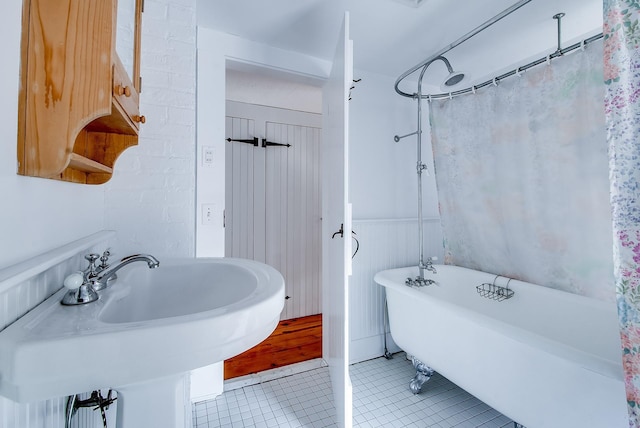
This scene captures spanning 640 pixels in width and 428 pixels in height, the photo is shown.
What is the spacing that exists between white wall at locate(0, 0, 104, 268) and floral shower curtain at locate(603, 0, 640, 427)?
145 cm

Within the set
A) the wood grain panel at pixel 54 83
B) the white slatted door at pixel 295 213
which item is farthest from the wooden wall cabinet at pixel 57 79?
the white slatted door at pixel 295 213

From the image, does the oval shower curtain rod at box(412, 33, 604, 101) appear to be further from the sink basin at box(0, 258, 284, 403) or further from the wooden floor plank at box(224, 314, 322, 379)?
the wooden floor plank at box(224, 314, 322, 379)

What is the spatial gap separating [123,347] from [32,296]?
309 millimetres

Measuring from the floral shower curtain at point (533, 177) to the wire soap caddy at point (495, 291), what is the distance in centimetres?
12

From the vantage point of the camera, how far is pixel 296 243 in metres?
2.80

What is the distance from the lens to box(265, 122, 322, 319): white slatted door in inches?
106

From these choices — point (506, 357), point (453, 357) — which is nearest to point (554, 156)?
point (506, 357)

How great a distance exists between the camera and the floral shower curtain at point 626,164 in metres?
0.75

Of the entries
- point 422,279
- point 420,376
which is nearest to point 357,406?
point 420,376

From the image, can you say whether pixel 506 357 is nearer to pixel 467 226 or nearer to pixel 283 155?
pixel 467 226

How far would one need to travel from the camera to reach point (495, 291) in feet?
5.60

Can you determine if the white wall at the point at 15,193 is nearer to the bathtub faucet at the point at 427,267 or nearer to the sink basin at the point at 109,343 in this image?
the sink basin at the point at 109,343

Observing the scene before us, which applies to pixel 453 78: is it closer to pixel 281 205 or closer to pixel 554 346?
pixel 554 346

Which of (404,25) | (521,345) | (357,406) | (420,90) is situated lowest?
(357,406)
